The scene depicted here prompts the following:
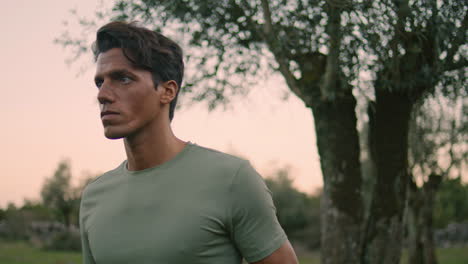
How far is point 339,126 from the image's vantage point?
34.7 ft

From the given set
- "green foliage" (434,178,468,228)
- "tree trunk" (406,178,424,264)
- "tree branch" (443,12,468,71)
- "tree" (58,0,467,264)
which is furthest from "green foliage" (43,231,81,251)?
"green foliage" (434,178,468,228)

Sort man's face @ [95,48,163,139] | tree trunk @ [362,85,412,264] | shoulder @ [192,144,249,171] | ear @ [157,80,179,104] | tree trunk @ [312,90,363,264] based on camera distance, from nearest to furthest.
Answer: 1. shoulder @ [192,144,249,171]
2. man's face @ [95,48,163,139]
3. ear @ [157,80,179,104]
4. tree trunk @ [312,90,363,264]
5. tree trunk @ [362,85,412,264]

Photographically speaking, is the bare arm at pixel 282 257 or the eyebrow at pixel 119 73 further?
the eyebrow at pixel 119 73

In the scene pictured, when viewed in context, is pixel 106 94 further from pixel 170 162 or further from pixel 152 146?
pixel 170 162

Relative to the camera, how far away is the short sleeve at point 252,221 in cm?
258

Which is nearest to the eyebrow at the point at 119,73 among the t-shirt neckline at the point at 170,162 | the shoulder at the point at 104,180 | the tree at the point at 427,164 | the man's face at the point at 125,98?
the man's face at the point at 125,98

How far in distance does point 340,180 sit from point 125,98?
813 cm

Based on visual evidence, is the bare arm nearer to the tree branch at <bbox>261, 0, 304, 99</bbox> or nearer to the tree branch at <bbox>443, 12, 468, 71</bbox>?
the tree branch at <bbox>261, 0, 304, 99</bbox>

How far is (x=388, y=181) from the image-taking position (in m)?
10.8

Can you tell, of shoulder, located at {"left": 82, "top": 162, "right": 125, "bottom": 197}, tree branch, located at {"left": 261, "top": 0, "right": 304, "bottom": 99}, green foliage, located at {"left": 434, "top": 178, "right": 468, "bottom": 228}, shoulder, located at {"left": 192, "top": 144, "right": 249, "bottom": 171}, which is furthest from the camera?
green foliage, located at {"left": 434, "top": 178, "right": 468, "bottom": 228}

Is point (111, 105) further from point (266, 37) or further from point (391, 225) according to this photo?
point (391, 225)

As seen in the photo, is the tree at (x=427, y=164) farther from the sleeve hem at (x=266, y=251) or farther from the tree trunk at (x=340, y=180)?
the sleeve hem at (x=266, y=251)

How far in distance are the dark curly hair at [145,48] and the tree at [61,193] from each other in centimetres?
5600

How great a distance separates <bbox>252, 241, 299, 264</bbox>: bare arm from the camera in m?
2.63
